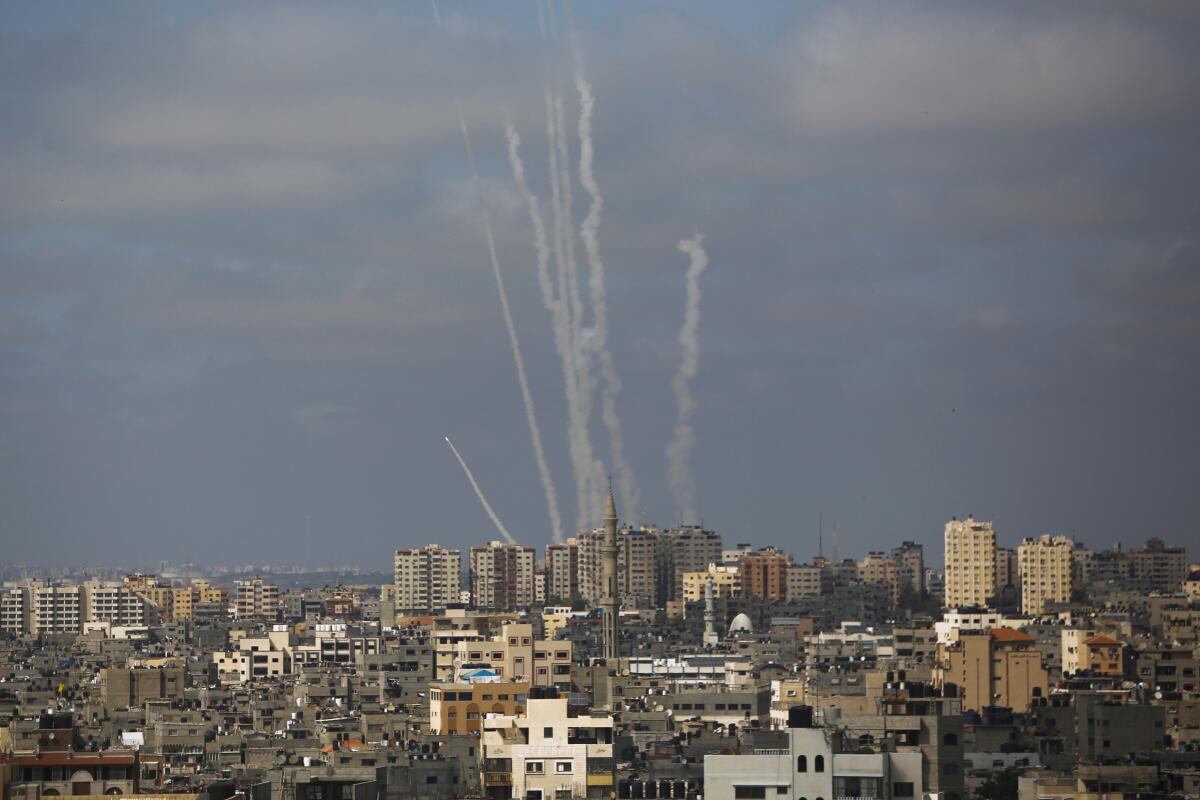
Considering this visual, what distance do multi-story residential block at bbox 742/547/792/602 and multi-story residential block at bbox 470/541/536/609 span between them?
14.6 meters

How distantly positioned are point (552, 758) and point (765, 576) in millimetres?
131279

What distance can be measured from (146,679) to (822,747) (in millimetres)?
66433

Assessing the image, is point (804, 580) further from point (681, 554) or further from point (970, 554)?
point (970, 554)

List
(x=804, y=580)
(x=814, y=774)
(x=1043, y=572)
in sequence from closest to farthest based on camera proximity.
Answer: (x=814, y=774) → (x=1043, y=572) → (x=804, y=580)

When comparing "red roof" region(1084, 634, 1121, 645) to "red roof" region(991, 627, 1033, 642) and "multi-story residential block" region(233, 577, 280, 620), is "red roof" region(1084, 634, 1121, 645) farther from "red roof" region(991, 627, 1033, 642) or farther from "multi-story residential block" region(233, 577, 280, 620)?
"multi-story residential block" region(233, 577, 280, 620)

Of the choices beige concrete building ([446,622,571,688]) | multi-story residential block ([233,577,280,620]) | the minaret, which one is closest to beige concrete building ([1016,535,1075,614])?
the minaret

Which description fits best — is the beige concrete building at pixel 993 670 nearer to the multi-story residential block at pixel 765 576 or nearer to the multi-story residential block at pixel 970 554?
the multi-story residential block at pixel 970 554

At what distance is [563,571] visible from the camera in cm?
18275

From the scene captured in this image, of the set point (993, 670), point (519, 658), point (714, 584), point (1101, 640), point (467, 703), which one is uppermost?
point (714, 584)

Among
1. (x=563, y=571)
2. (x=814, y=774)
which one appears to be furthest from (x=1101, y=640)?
(x=563, y=571)

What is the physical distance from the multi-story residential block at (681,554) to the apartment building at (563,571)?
5.56 m

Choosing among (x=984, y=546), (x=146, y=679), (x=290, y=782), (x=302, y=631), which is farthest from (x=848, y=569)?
(x=290, y=782)

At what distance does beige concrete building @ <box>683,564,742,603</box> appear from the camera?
547ft

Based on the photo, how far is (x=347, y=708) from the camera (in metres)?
85.6
